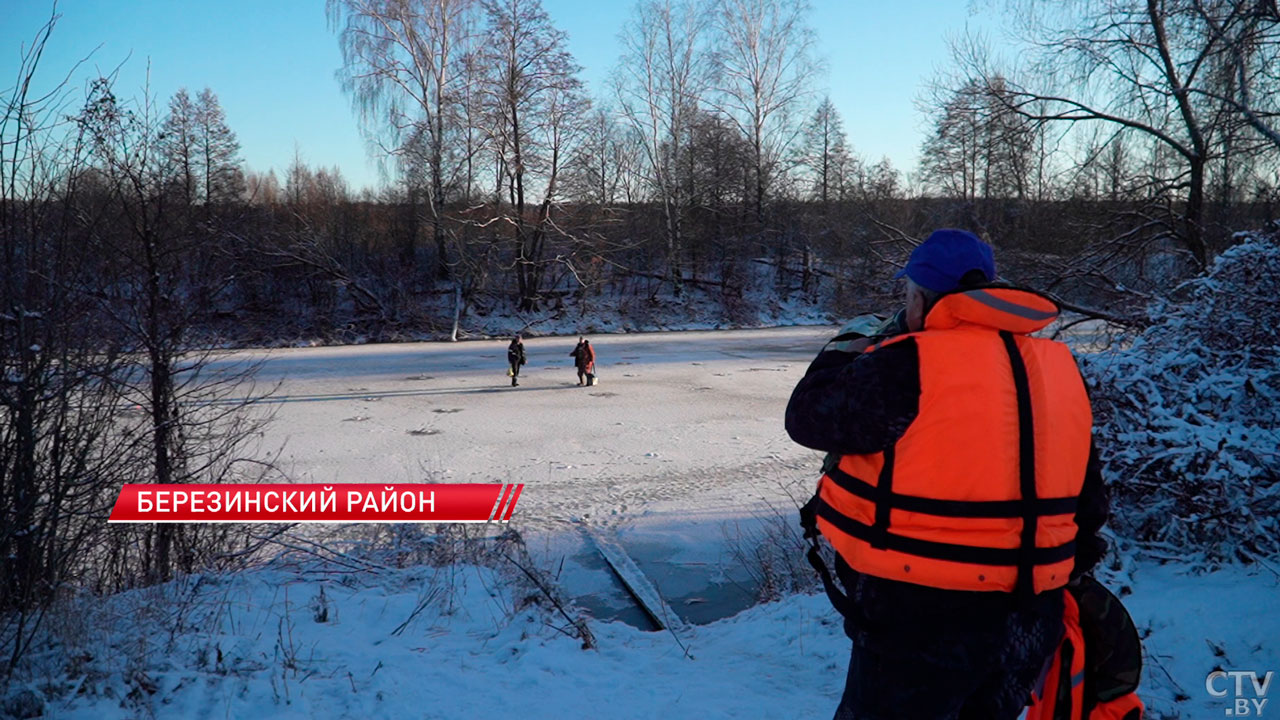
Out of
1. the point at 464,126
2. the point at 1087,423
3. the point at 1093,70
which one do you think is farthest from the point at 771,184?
the point at 1087,423

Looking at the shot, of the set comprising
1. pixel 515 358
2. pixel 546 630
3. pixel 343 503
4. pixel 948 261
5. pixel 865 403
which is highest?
pixel 948 261

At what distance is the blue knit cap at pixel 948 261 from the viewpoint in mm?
1893

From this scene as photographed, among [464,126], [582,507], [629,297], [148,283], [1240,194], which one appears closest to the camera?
[148,283]

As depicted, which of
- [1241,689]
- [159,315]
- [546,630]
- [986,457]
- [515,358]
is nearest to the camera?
[986,457]

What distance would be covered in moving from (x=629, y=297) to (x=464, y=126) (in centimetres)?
1160

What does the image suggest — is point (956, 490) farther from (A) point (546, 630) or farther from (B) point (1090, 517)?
(A) point (546, 630)

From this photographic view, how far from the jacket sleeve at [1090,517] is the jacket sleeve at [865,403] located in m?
0.61

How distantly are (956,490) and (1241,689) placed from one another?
8.76ft

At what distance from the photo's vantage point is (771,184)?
39.8 meters

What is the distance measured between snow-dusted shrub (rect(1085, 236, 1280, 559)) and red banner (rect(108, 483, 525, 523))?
6.25 m

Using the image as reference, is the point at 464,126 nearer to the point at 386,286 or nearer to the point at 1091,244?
the point at 386,286

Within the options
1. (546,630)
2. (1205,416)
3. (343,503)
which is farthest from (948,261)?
(343,503)

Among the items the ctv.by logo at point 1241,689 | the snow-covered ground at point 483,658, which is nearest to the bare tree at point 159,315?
the snow-covered ground at point 483,658

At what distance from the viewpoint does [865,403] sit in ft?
5.98
